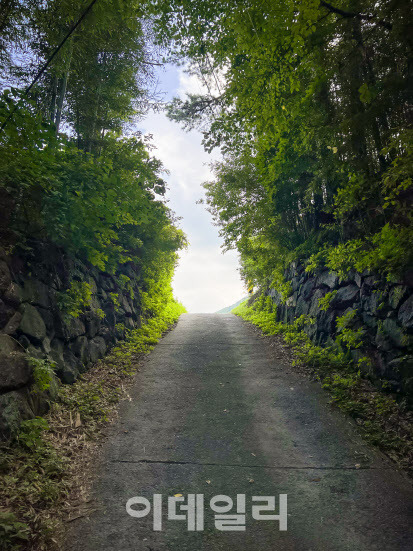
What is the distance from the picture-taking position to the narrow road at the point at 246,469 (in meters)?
3.03

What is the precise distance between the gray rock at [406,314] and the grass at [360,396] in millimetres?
1087

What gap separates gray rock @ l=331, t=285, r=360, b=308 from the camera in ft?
22.4

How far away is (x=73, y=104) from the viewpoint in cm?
877

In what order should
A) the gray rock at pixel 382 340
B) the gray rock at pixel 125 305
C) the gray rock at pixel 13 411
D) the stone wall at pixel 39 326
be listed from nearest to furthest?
the gray rock at pixel 13 411 → the stone wall at pixel 39 326 → the gray rock at pixel 382 340 → the gray rock at pixel 125 305

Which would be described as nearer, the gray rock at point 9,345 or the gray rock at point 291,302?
the gray rock at point 9,345

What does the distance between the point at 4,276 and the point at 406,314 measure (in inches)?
241

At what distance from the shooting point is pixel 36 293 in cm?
530

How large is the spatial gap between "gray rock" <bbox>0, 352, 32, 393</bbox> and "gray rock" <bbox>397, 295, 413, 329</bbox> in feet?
18.5

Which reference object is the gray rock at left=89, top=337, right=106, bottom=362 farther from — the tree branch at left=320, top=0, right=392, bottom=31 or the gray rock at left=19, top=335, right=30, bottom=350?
the tree branch at left=320, top=0, right=392, bottom=31

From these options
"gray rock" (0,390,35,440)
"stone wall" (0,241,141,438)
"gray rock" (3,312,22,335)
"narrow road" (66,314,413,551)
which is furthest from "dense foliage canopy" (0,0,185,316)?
"narrow road" (66,314,413,551)

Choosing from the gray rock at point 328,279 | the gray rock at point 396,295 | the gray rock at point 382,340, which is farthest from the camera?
the gray rock at point 328,279

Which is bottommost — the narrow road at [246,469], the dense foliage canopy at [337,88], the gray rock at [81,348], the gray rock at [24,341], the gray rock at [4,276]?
the narrow road at [246,469]

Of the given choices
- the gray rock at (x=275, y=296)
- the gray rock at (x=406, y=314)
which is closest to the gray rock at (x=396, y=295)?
the gray rock at (x=406, y=314)

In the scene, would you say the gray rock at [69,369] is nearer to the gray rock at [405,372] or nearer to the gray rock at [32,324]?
the gray rock at [32,324]
